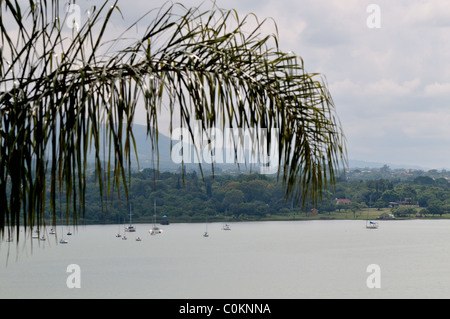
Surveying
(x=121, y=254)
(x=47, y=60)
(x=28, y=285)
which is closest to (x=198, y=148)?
(x=47, y=60)

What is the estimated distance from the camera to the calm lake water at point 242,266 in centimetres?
3878

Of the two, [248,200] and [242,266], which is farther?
[248,200]

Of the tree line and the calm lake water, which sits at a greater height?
the tree line

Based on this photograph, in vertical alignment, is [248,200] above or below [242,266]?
above

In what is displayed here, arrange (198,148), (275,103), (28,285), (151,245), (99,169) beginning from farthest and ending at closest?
1. (151,245)
2. (28,285)
3. (275,103)
4. (198,148)
5. (99,169)

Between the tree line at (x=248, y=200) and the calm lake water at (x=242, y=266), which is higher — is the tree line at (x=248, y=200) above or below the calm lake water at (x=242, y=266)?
above

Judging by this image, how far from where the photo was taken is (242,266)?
49.1 metres

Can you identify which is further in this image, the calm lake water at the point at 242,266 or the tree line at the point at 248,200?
the tree line at the point at 248,200

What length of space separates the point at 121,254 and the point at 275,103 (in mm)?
57564

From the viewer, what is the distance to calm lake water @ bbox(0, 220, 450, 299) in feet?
127

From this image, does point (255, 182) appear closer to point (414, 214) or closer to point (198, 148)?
point (414, 214)

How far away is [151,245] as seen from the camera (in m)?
65.0
